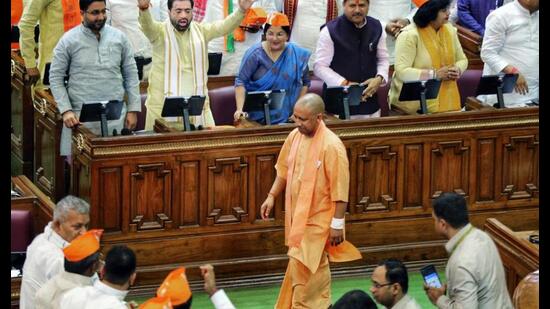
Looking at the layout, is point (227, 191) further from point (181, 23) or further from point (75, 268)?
point (75, 268)

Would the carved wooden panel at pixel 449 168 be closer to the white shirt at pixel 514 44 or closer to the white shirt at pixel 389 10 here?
the white shirt at pixel 514 44

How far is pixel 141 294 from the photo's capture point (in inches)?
375

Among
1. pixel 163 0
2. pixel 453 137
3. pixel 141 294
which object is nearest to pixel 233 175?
pixel 141 294

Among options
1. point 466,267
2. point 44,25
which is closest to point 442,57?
point 44,25

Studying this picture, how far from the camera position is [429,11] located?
10.5m

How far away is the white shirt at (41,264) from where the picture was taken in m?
7.41

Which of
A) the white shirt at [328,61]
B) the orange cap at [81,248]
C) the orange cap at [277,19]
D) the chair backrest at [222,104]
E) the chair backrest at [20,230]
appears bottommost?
the chair backrest at [20,230]

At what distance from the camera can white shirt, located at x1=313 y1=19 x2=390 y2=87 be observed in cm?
1030

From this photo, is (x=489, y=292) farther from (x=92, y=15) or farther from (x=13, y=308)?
(x=92, y=15)

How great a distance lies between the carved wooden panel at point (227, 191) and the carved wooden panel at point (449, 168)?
1365 mm

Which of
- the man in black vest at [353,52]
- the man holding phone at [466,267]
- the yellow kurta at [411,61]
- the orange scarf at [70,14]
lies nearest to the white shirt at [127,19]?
the orange scarf at [70,14]

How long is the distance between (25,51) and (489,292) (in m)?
4.69

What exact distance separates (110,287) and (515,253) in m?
2.50
